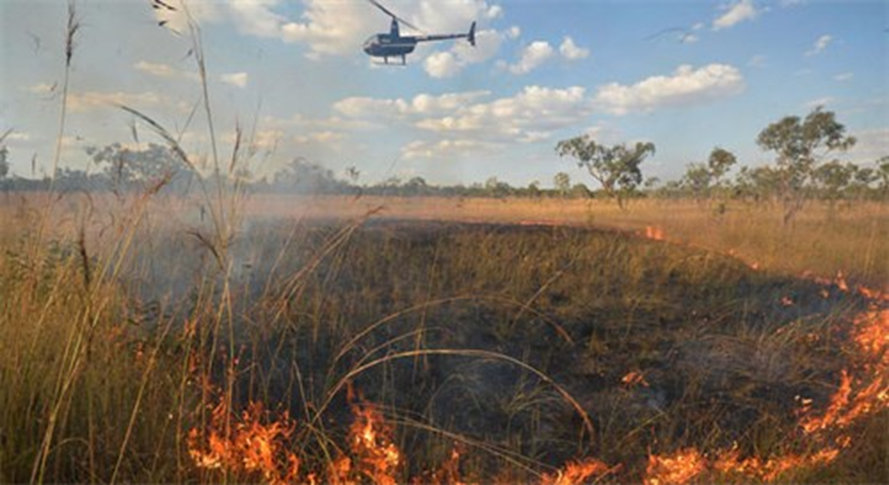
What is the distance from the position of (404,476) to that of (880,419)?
286 cm

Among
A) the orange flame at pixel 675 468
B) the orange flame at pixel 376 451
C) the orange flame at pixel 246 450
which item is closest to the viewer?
the orange flame at pixel 246 450

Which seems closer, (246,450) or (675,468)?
(246,450)

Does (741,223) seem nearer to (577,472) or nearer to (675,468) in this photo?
(675,468)

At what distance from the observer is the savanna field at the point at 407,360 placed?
2320 millimetres

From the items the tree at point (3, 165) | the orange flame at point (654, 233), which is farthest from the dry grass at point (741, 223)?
the tree at point (3, 165)

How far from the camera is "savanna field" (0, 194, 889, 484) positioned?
7.61 ft

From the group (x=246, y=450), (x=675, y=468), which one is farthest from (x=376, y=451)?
(x=675, y=468)

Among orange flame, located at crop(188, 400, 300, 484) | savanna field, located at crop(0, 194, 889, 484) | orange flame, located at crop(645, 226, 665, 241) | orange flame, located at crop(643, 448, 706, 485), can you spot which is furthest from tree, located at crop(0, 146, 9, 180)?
orange flame, located at crop(645, 226, 665, 241)

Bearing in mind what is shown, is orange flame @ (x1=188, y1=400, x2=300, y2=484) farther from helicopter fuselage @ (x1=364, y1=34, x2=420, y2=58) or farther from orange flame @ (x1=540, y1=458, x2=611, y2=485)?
helicopter fuselage @ (x1=364, y1=34, x2=420, y2=58)

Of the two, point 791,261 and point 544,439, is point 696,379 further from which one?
point 791,261

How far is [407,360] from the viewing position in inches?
163

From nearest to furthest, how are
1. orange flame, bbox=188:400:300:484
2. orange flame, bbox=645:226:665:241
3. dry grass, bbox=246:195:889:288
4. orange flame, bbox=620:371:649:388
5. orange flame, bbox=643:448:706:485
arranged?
orange flame, bbox=188:400:300:484
orange flame, bbox=643:448:706:485
orange flame, bbox=620:371:649:388
dry grass, bbox=246:195:889:288
orange flame, bbox=645:226:665:241

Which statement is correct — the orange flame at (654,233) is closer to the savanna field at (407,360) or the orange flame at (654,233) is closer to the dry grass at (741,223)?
the dry grass at (741,223)

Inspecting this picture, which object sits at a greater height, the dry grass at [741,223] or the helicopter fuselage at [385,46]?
the helicopter fuselage at [385,46]
